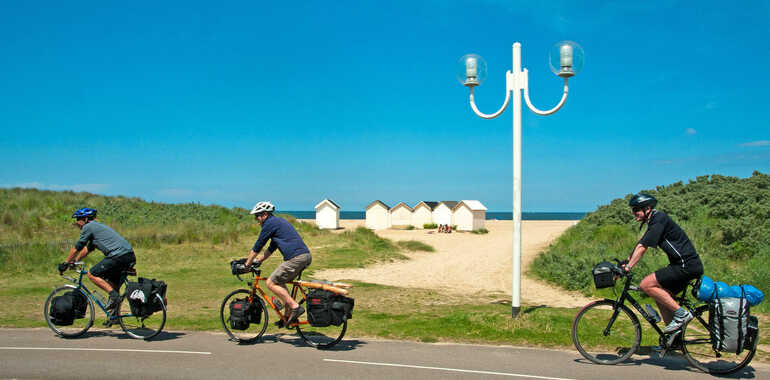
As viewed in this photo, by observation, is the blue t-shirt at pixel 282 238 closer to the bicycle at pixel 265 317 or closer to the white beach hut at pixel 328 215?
the bicycle at pixel 265 317

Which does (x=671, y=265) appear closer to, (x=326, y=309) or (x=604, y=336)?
(x=604, y=336)

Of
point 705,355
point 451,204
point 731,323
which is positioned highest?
point 451,204

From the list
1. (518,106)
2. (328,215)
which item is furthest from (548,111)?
(328,215)

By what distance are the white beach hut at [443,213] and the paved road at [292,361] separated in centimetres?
4947

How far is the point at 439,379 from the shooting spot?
608 centimetres

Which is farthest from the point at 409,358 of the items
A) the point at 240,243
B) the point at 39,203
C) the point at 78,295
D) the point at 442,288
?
the point at 39,203

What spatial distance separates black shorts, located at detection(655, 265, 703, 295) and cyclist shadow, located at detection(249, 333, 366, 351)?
13.4ft

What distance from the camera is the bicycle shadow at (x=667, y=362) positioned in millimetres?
6281

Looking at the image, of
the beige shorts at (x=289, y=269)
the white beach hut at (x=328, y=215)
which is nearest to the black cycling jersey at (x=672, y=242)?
the beige shorts at (x=289, y=269)

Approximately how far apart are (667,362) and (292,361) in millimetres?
4674

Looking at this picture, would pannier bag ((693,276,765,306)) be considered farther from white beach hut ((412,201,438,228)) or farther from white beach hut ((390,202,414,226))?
white beach hut ((390,202,414,226))

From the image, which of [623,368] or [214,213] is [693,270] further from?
[214,213]

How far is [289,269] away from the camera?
7.39 metres

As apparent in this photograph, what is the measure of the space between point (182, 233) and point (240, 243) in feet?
9.50
